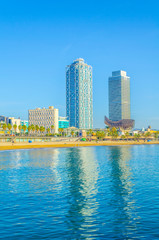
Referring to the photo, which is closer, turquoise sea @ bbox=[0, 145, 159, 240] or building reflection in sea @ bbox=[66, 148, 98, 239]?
turquoise sea @ bbox=[0, 145, 159, 240]

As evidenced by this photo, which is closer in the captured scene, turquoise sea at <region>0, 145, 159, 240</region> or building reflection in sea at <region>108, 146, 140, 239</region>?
turquoise sea at <region>0, 145, 159, 240</region>

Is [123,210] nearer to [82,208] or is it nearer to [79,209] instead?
[82,208]

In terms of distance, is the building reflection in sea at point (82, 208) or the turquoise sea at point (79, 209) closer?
the turquoise sea at point (79, 209)

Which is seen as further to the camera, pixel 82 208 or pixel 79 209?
pixel 82 208

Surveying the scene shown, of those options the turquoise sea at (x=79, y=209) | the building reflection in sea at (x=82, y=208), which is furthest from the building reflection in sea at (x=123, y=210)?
the building reflection in sea at (x=82, y=208)

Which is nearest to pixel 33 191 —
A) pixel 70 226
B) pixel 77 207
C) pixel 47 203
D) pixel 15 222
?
pixel 47 203

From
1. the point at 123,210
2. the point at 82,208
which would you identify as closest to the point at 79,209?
the point at 82,208

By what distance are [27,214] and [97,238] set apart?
335 inches

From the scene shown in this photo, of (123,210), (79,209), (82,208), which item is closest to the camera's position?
(123,210)

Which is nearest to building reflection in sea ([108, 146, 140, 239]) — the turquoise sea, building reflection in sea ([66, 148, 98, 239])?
the turquoise sea

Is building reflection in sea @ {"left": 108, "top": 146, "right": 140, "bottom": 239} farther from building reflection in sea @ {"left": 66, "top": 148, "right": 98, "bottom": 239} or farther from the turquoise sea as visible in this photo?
building reflection in sea @ {"left": 66, "top": 148, "right": 98, "bottom": 239}

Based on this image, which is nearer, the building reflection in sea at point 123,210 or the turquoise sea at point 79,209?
the turquoise sea at point 79,209

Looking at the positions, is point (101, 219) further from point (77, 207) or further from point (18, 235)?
point (18, 235)

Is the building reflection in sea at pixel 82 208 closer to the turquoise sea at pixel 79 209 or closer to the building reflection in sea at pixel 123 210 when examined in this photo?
the turquoise sea at pixel 79 209
